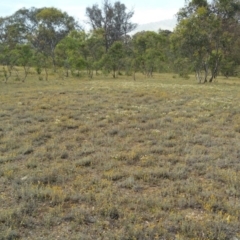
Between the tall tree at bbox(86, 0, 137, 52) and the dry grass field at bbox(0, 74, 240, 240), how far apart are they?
158 feet

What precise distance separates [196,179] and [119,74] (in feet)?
108

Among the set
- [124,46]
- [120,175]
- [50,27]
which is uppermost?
[50,27]

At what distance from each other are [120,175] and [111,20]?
57.5m

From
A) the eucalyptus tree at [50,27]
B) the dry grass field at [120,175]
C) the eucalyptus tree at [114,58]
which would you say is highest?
the eucalyptus tree at [50,27]

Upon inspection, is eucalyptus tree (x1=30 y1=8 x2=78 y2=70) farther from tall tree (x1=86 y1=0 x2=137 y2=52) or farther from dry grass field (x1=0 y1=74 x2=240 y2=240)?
dry grass field (x1=0 y1=74 x2=240 y2=240)

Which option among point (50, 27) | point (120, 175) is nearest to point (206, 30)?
point (120, 175)

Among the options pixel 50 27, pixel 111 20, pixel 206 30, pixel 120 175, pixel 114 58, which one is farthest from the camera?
pixel 111 20

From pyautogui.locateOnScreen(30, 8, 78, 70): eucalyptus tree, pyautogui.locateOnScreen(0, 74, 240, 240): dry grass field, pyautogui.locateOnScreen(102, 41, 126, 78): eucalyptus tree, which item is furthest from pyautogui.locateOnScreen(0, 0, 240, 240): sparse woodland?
pyautogui.locateOnScreen(30, 8, 78, 70): eucalyptus tree

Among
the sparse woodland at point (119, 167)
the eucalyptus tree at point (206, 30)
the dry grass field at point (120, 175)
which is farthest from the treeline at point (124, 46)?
the dry grass field at point (120, 175)

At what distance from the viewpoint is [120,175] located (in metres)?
5.71

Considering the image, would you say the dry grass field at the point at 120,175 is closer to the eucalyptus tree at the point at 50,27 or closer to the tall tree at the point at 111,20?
the eucalyptus tree at the point at 50,27

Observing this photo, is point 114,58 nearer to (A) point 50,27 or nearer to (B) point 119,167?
(A) point 50,27

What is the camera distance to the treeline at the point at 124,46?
86.0ft

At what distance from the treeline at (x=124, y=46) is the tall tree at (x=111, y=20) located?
26 centimetres
